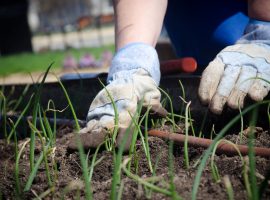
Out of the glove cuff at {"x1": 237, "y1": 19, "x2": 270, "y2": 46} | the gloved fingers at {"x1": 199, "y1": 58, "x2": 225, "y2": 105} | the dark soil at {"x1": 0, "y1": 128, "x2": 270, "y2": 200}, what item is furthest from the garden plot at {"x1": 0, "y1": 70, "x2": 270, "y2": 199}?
the glove cuff at {"x1": 237, "y1": 19, "x2": 270, "y2": 46}

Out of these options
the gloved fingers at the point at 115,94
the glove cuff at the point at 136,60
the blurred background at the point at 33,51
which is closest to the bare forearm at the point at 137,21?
the glove cuff at the point at 136,60

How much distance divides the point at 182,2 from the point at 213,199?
4.37 ft

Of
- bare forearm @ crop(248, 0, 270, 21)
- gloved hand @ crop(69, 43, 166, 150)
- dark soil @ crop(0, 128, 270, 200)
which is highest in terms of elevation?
bare forearm @ crop(248, 0, 270, 21)

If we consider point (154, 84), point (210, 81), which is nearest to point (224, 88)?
point (210, 81)

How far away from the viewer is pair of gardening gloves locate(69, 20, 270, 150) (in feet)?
3.92

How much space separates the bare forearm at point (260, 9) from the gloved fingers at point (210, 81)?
0.21 m

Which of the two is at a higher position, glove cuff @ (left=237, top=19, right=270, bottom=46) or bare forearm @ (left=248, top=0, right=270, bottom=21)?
bare forearm @ (left=248, top=0, right=270, bottom=21)

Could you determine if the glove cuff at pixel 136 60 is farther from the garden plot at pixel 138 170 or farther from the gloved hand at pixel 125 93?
the garden plot at pixel 138 170

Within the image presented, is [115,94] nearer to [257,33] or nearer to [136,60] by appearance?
[136,60]

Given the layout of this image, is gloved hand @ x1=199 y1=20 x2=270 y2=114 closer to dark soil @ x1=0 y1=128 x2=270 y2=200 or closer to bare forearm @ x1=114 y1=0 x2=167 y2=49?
dark soil @ x1=0 y1=128 x2=270 y2=200

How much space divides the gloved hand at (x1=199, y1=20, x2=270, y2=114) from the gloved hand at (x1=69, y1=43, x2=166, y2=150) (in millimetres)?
146

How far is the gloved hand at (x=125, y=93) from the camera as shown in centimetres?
117

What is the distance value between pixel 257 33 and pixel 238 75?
0.18 meters

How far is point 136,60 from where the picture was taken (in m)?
1.35
